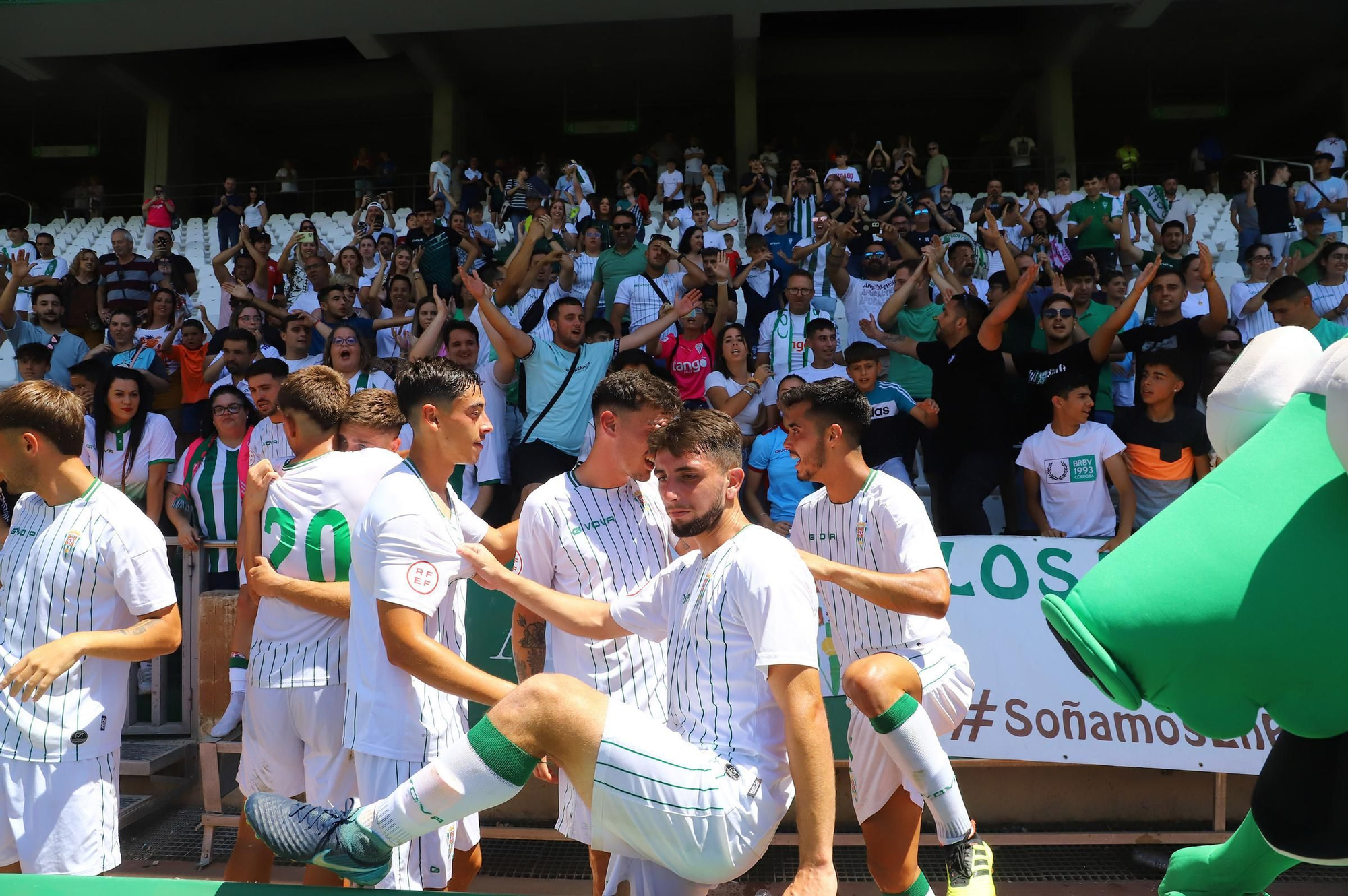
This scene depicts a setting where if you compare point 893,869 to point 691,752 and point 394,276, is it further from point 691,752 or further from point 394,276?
point 394,276

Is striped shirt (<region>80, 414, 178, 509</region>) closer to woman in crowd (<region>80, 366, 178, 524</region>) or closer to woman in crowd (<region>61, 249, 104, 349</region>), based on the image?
woman in crowd (<region>80, 366, 178, 524</region>)

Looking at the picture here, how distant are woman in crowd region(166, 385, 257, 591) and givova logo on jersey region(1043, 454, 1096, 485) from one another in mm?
5371

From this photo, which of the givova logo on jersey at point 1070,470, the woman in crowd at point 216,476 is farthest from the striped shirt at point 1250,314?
the woman in crowd at point 216,476

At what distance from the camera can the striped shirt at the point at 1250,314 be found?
8594 millimetres

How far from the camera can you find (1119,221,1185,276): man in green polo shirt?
9539 mm

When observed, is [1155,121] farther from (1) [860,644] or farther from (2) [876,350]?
(1) [860,644]

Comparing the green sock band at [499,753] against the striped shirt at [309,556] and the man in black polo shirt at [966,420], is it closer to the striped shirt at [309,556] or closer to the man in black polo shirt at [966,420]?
the striped shirt at [309,556]

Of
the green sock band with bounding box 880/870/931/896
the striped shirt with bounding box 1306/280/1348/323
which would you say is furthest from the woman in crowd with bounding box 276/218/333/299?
the striped shirt with bounding box 1306/280/1348/323

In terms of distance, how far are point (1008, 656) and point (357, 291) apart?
24.7 feet

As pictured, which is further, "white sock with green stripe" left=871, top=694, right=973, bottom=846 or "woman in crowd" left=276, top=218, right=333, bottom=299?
"woman in crowd" left=276, top=218, right=333, bottom=299

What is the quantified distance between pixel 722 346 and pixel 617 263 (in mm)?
2183

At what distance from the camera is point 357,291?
10180 millimetres

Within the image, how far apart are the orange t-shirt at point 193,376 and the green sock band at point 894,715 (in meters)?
6.94

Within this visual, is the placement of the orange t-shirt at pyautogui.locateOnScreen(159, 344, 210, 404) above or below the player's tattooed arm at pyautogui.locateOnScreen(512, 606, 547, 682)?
above
